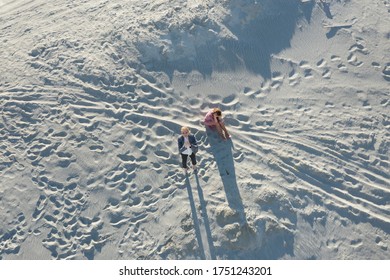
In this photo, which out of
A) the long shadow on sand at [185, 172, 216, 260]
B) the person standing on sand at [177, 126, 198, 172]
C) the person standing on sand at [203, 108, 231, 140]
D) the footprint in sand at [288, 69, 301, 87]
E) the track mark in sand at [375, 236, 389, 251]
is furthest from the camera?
the footprint in sand at [288, 69, 301, 87]

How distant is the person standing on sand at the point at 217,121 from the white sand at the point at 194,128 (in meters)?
0.29

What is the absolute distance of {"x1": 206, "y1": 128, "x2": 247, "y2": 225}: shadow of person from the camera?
9461mm

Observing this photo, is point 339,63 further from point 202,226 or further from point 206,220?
point 202,226

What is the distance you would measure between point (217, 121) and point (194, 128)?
0.64 meters

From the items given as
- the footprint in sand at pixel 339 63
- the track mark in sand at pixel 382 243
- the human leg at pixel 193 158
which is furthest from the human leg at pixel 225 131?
the track mark in sand at pixel 382 243

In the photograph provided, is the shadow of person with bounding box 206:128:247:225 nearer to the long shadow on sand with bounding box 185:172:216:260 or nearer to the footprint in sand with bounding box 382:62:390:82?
the long shadow on sand with bounding box 185:172:216:260

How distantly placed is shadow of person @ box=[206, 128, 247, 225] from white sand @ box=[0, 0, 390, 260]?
3 cm

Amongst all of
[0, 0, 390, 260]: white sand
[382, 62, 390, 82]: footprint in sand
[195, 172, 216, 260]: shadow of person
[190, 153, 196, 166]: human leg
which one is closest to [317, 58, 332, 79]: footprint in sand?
[0, 0, 390, 260]: white sand

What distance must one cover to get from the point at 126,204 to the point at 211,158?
6.77ft

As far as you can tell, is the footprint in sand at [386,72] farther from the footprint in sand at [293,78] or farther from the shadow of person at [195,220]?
the shadow of person at [195,220]

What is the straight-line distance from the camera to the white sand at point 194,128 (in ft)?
30.4

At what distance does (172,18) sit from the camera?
456 inches

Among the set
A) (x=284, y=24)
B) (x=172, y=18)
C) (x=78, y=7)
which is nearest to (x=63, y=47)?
(x=78, y=7)

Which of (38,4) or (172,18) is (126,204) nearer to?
(172,18)
